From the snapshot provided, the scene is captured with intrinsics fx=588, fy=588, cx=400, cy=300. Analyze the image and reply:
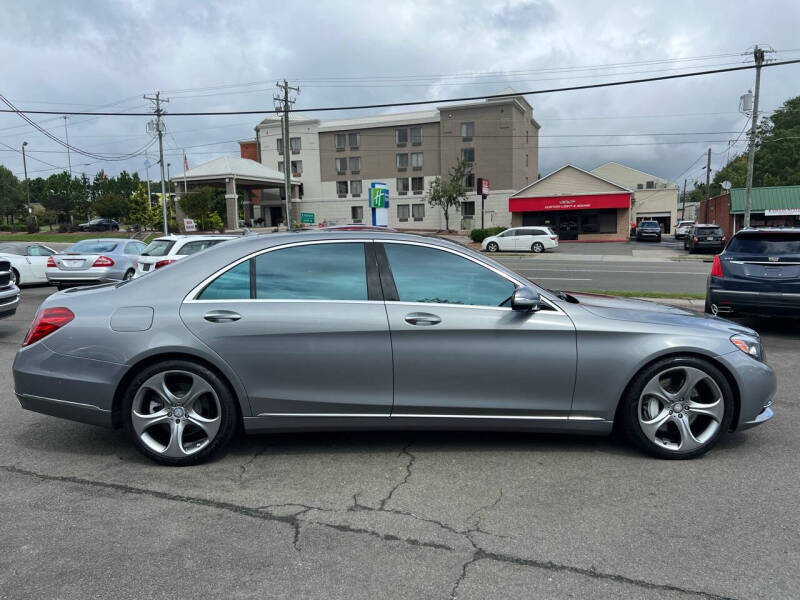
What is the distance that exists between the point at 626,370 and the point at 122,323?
3352 mm

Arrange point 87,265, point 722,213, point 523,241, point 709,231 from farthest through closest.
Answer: point 722,213, point 523,241, point 709,231, point 87,265

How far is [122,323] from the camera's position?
388 cm

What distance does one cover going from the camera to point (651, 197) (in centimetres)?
8125

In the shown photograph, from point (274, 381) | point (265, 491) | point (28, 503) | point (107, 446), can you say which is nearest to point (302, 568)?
point (265, 491)

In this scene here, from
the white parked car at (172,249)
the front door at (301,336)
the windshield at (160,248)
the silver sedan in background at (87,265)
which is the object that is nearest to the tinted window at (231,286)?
the front door at (301,336)

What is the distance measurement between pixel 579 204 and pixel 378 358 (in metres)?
49.5

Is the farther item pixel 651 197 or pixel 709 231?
pixel 651 197

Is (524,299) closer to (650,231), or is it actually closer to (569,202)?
(650,231)

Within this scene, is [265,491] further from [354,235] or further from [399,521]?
[354,235]

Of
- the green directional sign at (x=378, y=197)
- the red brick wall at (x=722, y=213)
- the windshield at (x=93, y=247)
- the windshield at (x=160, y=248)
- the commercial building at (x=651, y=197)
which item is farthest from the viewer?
the commercial building at (x=651, y=197)

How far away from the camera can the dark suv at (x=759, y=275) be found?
800 centimetres

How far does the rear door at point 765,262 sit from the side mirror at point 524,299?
5.91m

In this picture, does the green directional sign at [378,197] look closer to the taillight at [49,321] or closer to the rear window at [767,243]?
the rear window at [767,243]

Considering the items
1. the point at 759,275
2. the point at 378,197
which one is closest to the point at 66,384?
the point at 759,275
